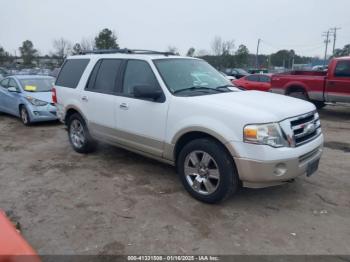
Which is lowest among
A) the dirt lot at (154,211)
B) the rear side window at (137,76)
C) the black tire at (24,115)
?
the dirt lot at (154,211)

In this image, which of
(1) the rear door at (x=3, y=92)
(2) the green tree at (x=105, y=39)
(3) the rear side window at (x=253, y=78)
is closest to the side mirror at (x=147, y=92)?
(1) the rear door at (x=3, y=92)

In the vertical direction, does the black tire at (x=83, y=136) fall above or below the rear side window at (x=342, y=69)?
below

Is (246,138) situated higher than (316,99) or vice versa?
(246,138)

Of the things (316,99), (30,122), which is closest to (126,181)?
(30,122)

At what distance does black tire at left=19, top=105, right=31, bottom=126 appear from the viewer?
31.0 feet

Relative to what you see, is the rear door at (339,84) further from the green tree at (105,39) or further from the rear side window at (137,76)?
the green tree at (105,39)

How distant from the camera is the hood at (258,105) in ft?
12.4

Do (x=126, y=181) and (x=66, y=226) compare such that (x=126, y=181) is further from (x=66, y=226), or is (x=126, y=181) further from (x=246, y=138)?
(x=246, y=138)

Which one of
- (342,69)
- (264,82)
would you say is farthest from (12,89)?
(264,82)

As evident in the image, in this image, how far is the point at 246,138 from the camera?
3725mm

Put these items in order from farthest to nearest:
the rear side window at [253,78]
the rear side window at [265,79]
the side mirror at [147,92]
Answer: the rear side window at [253,78] < the rear side window at [265,79] < the side mirror at [147,92]

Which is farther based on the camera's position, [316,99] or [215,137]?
[316,99]

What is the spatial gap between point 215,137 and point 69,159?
3.36m

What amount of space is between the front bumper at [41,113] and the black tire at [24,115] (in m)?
0.20
